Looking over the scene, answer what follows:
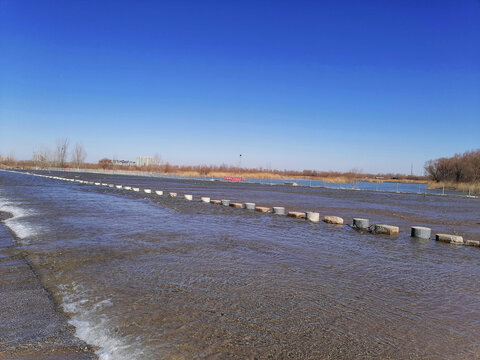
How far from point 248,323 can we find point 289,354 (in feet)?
2.37

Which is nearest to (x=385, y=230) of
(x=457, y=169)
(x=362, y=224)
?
(x=362, y=224)

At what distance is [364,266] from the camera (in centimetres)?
644

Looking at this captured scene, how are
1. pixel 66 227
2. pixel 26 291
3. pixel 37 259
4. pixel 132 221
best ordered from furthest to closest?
pixel 132 221 < pixel 66 227 < pixel 37 259 < pixel 26 291

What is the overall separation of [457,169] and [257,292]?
58.5 meters

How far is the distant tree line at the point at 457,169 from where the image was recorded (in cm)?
4941

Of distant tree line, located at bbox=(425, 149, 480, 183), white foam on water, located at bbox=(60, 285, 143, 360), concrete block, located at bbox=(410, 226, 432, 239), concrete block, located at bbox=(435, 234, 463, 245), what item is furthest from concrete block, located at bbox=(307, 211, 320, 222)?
distant tree line, located at bbox=(425, 149, 480, 183)

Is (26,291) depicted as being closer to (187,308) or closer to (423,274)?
(187,308)

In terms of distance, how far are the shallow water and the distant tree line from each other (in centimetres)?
4885

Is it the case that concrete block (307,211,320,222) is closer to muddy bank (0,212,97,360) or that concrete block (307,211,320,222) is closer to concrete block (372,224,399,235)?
concrete block (372,224,399,235)

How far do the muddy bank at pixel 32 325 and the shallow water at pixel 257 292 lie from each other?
151 mm

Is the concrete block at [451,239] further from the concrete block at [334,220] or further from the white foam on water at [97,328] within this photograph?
the white foam on water at [97,328]

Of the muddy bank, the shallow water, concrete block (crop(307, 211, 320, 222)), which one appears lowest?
the shallow water

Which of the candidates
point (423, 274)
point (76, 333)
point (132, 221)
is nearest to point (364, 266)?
point (423, 274)

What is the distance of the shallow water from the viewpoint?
10.9ft
